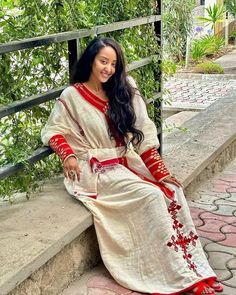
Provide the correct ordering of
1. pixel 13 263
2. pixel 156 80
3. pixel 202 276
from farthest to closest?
pixel 156 80 → pixel 202 276 → pixel 13 263

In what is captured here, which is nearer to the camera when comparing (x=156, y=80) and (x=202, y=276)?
(x=202, y=276)

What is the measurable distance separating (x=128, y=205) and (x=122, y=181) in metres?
0.15

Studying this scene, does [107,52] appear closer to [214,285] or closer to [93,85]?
[93,85]

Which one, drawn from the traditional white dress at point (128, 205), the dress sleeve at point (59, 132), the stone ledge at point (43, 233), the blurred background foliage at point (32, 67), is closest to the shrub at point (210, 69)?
the stone ledge at point (43, 233)

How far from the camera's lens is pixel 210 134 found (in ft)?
16.2

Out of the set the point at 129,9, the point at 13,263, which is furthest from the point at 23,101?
the point at 129,9

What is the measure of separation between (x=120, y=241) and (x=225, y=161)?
225cm

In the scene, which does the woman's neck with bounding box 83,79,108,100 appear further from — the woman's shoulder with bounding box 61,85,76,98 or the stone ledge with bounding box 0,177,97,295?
the stone ledge with bounding box 0,177,97,295

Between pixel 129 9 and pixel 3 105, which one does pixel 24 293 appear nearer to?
pixel 3 105

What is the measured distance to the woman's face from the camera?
10.1 feet

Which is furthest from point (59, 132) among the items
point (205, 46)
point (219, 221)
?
point (205, 46)

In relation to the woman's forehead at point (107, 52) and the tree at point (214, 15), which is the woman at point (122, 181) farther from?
the tree at point (214, 15)

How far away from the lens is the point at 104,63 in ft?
10.1

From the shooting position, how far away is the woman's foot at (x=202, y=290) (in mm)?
2715
